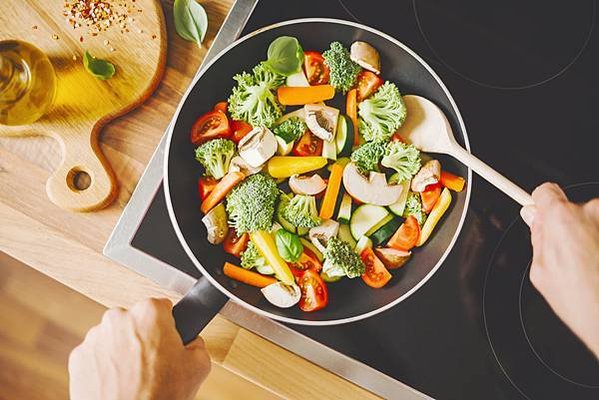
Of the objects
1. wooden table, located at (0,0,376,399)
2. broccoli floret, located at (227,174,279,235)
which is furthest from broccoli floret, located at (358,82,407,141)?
wooden table, located at (0,0,376,399)

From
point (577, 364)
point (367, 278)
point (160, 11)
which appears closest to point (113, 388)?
point (367, 278)

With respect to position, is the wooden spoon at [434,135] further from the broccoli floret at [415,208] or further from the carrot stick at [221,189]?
the carrot stick at [221,189]

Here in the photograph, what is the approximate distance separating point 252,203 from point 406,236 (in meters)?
0.28

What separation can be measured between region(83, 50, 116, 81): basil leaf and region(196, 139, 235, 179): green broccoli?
0.23m

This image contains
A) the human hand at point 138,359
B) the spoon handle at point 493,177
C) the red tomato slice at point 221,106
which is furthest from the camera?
the red tomato slice at point 221,106

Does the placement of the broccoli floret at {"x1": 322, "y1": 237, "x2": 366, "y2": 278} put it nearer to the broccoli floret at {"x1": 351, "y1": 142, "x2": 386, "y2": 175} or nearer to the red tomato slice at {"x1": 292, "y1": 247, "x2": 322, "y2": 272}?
the red tomato slice at {"x1": 292, "y1": 247, "x2": 322, "y2": 272}

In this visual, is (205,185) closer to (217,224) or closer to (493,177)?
(217,224)

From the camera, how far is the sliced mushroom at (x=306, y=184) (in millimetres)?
1121

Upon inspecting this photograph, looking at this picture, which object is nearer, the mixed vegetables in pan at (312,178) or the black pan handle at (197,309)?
the black pan handle at (197,309)

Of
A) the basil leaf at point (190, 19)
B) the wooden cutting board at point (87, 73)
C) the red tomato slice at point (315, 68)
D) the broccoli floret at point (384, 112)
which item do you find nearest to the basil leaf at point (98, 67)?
the wooden cutting board at point (87, 73)

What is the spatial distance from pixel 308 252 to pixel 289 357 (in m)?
0.21

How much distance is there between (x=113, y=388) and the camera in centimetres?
93

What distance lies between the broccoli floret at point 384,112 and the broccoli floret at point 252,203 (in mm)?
208

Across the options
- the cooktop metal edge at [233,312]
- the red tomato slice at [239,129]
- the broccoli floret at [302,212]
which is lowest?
the cooktop metal edge at [233,312]
